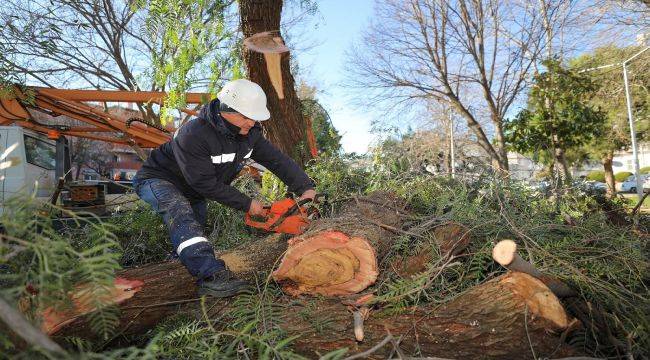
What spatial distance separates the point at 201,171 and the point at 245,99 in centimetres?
63

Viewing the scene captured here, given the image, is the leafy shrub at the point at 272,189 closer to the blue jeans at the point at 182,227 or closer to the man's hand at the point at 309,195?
the man's hand at the point at 309,195

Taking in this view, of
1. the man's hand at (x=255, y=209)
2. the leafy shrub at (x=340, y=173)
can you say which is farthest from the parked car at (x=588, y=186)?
the man's hand at (x=255, y=209)

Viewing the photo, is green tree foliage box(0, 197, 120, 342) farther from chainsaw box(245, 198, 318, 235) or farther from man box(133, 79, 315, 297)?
chainsaw box(245, 198, 318, 235)

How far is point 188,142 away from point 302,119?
2.78 m

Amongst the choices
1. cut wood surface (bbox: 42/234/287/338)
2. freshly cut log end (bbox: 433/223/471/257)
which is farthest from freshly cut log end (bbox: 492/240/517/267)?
cut wood surface (bbox: 42/234/287/338)

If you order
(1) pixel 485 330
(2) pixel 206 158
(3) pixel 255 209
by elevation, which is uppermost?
(2) pixel 206 158

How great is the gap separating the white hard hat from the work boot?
119 centimetres

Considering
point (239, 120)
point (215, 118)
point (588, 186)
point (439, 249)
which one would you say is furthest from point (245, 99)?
point (588, 186)

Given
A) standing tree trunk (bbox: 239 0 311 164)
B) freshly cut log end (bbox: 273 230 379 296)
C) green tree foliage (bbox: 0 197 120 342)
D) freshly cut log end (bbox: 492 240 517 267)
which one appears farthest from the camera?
standing tree trunk (bbox: 239 0 311 164)

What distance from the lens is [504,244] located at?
2170 mm

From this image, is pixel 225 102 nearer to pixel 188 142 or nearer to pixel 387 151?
pixel 188 142

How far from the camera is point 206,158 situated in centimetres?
330

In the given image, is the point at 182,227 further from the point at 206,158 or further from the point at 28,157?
the point at 28,157

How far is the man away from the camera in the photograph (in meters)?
2.82
